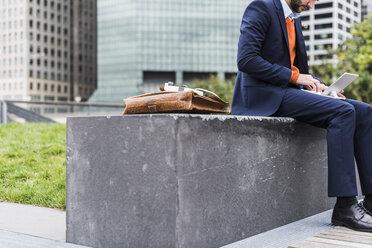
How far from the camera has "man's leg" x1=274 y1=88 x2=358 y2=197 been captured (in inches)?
120

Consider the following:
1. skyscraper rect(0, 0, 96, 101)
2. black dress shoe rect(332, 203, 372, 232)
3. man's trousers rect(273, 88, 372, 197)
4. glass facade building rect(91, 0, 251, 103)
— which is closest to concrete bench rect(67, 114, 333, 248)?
man's trousers rect(273, 88, 372, 197)

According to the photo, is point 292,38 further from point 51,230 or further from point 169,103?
point 51,230

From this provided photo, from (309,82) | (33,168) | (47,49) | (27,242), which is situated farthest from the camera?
(47,49)

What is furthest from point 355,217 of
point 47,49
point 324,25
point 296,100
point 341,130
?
point 47,49

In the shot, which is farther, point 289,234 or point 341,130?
point 341,130

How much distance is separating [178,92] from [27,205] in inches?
87.6

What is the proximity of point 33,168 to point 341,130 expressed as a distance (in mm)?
3821

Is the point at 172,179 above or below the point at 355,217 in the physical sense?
above

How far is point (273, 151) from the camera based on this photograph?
3.23m

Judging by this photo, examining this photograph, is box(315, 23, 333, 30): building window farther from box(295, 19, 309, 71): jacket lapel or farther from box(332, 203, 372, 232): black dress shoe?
box(332, 203, 372, 232): black dress shoe

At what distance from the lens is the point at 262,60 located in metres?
3.38

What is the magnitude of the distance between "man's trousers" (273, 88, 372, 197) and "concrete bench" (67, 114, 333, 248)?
29 centimetres

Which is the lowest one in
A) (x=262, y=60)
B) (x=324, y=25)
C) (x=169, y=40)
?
(x=262, y=60)

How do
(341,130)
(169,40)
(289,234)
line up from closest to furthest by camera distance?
(289,234) → (341,130) → (169,40)
